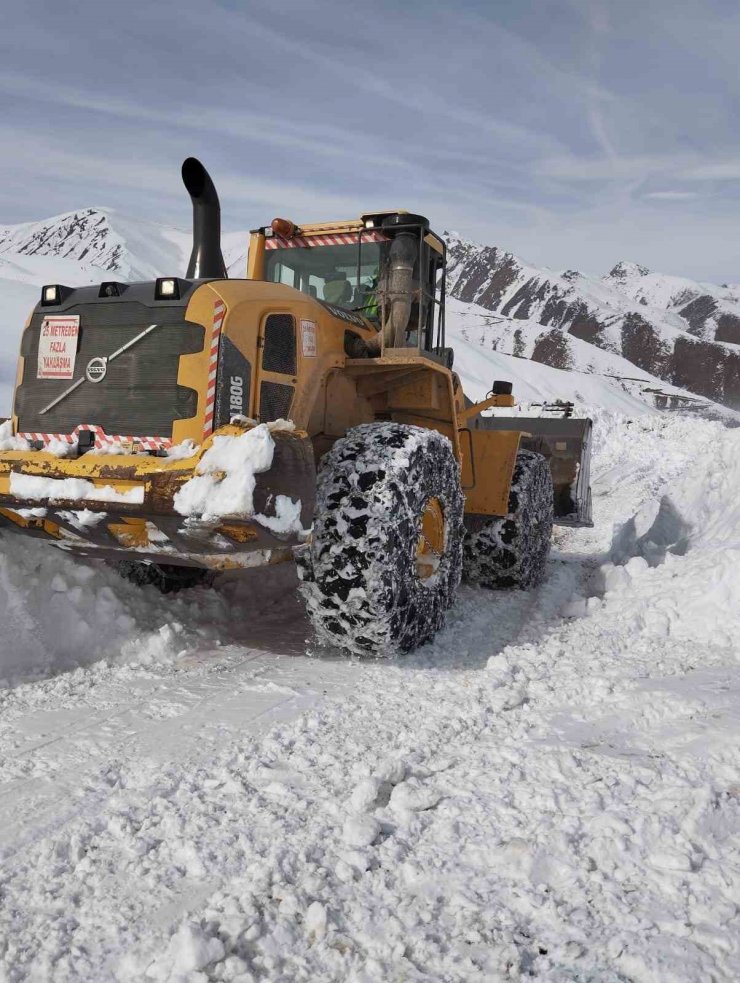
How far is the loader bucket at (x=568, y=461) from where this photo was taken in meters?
9.45

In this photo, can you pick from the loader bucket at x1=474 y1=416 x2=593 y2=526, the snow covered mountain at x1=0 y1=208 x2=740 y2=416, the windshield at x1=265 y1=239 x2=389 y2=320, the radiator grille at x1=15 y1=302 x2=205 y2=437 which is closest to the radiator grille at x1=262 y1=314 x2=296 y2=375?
the radiator grille at x1=15 y1=302 x2=205 y2=437

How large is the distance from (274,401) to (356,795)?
6.96 ft

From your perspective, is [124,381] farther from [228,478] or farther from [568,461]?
[568,461]

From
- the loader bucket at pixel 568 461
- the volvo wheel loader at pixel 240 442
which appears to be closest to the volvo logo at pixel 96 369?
the volvo wheel loader at pixel 240 442

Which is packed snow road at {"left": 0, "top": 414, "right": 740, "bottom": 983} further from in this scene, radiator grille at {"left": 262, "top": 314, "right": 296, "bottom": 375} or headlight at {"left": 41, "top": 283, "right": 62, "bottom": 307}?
radiator grille at {"left": 262, "top": 314, "right": 296, "bottom": 375}

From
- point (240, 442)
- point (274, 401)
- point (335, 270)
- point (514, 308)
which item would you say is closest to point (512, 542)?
point (335, 270)

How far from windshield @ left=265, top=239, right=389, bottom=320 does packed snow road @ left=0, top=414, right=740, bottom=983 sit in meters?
2.19

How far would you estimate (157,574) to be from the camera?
5.04m

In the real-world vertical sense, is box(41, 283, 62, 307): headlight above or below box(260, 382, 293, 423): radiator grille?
above

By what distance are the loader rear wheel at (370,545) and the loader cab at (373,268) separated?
3.67ft

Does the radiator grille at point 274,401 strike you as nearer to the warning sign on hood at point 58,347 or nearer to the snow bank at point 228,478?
the snow bank at point 228,478

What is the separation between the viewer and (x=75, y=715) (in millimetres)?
3307

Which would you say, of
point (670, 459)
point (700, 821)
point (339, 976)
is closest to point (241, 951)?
point (339, 976)

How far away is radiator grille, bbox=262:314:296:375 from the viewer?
13.3ft
